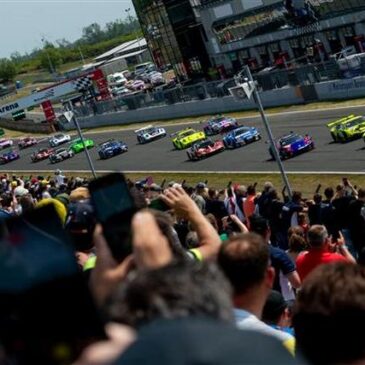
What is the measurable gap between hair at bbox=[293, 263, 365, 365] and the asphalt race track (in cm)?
2719

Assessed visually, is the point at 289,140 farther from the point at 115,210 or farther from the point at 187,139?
the point at 115,210

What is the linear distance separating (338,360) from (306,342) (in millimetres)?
239

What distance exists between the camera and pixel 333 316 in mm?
2965

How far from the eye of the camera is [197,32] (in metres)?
82.2

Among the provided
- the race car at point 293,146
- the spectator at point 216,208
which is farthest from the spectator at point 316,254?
the race car at point 293,146

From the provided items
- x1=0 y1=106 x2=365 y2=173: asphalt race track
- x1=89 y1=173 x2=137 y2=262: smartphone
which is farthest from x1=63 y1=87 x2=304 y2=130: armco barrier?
x1=89 y1=173 x2=137 y2=262: smartphone

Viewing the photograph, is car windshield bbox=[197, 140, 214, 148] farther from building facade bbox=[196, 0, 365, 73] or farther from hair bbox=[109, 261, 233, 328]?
hair bbox=[109, 261, 233, 328]

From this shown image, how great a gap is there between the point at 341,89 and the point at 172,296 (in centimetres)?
4661

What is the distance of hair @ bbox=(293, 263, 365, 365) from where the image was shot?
9.06ft

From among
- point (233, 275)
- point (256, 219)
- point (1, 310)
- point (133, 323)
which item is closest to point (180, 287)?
point (133, 323)

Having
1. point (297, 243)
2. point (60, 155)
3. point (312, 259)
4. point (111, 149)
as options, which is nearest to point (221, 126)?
point (111, 149)

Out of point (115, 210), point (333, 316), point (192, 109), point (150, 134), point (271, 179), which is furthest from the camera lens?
point (192, 109)

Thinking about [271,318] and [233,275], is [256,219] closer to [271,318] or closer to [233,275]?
[271,318]

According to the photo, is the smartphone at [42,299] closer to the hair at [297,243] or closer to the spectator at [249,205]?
the hair at [297,243]
